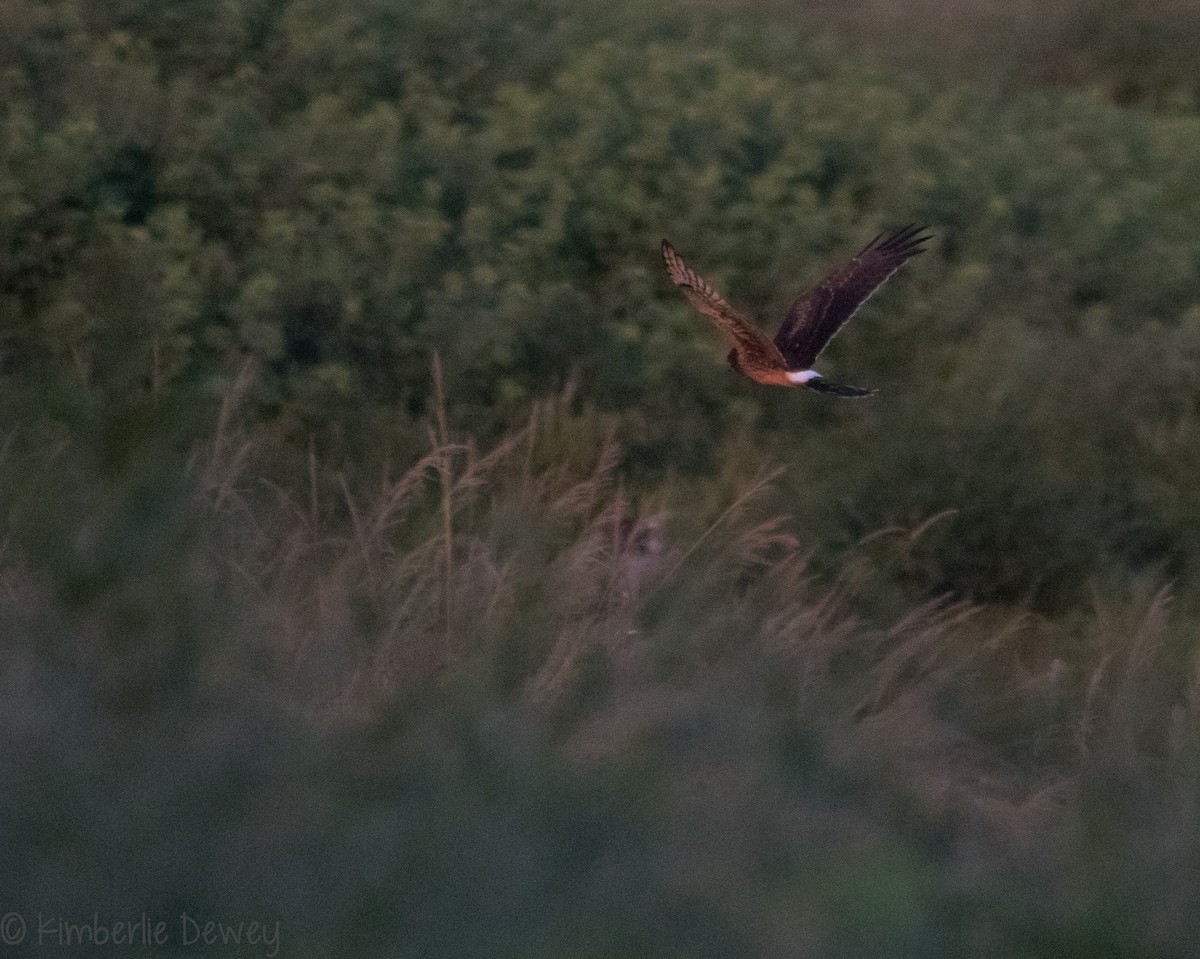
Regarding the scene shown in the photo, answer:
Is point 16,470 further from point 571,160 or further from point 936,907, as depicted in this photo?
point 571,160

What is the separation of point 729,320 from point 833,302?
2.00 feet

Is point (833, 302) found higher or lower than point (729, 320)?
lower

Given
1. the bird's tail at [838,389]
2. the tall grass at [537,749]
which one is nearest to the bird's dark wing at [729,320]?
the bird's tail at [838,389]

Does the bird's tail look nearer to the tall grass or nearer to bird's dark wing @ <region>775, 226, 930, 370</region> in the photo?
bird's dark wing @ <region>775, 226, 930, 370</region>

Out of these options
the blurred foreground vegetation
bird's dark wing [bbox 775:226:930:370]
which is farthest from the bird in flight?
the blurred foreground vegetation

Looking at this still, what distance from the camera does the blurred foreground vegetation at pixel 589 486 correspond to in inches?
132

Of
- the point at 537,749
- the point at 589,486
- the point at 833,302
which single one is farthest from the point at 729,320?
the point at 537,749

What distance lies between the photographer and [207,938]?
311 cm

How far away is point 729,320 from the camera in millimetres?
5438

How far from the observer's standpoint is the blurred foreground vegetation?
3355 millimetres

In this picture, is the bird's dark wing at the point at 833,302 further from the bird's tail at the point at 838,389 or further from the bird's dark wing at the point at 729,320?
the bird's tail at the point at 838,389

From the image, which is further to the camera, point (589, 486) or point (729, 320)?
point (589, 486)

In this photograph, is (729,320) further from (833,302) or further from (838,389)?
(833,302)

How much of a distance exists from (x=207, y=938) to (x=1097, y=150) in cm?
1024
